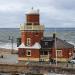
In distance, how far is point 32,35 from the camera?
186 ft

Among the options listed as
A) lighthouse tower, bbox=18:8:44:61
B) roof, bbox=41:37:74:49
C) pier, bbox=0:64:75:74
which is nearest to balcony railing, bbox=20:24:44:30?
lighthouse tower, bbox=18:8:44:61

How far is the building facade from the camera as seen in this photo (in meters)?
56.4

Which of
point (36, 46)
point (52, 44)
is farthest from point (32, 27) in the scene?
point (52, 44)

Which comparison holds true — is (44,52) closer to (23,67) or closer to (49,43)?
(49,43)

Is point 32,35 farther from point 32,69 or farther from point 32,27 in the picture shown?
point 32,69

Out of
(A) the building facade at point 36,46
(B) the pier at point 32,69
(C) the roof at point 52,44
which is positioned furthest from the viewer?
(C) the roof at point 52,44

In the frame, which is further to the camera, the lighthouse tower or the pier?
the lighthouse tower

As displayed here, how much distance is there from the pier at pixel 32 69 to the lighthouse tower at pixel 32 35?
17.5ft

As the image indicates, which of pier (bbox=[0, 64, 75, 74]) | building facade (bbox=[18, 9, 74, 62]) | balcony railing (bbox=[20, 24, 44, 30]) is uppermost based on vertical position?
balcony railing (bbox=[20, 24, 44, 30])

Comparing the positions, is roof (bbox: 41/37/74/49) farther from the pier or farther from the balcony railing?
the pier

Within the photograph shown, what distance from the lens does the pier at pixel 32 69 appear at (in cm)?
4964

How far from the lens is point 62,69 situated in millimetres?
49750

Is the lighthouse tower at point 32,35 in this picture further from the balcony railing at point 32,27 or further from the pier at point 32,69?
the pier at point 32,69

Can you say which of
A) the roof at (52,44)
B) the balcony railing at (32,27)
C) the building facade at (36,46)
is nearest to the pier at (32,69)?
the building facade at (36,46)
